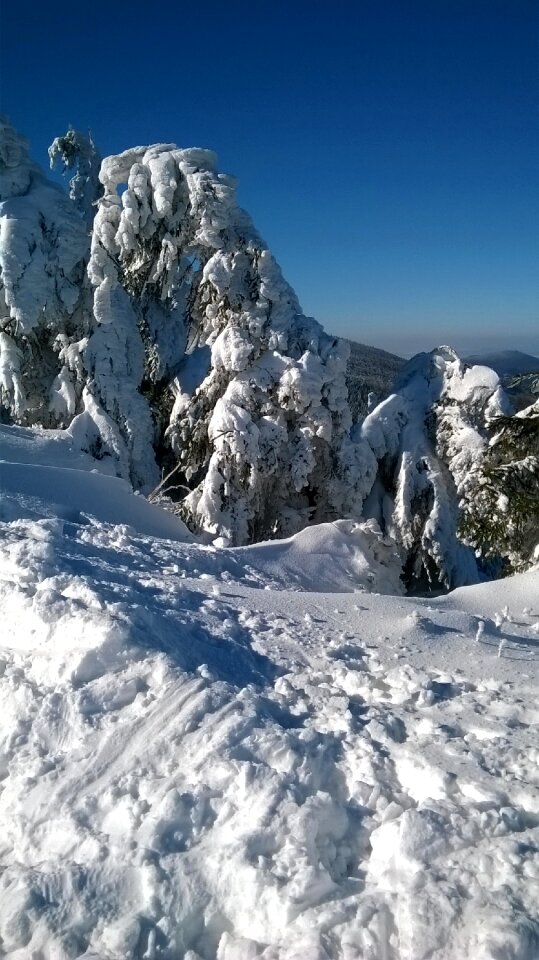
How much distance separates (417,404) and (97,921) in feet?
37.6

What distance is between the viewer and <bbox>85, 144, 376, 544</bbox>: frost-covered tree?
11.4 metres

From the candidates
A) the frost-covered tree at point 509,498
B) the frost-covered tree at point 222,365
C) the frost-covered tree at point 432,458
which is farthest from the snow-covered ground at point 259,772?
the frost-covered tree at point 432,458

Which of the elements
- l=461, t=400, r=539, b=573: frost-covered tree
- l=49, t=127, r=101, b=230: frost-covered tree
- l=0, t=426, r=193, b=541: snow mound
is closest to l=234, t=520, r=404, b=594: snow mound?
l=461, t=400, r=539, b=573: frost-covered tree

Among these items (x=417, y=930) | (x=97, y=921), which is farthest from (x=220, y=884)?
(x=417, y=930)

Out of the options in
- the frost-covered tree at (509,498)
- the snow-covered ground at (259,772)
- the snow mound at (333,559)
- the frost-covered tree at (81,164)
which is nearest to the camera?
the snow-covered ground at (259,772)

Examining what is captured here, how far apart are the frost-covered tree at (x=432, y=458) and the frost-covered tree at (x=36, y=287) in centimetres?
653

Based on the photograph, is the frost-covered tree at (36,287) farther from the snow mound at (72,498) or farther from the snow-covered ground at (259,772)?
the snow-covered ground at (259,772)

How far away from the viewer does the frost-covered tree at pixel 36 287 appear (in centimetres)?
1349

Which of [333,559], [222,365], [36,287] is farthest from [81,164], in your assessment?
[333,559]

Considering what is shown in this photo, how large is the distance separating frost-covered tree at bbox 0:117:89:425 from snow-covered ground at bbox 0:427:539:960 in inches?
358

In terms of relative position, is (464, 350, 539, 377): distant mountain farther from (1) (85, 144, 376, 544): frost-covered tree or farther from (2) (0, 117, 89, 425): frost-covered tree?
(2) (0, 117, 89, 425): frost-covered tree

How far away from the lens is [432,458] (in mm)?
12602

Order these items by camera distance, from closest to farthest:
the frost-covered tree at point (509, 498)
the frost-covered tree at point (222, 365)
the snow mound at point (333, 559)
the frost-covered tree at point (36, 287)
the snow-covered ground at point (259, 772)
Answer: the snow-covered ground at point (259, 772) < the frost-covered tree at point (509, 498) < the snow mound at point (333, 559) < the frost-covered tree at point (222, 365) < the frost-covered tree at point (36, 287)

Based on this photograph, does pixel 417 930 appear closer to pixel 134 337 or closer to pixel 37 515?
pixel 37 515
